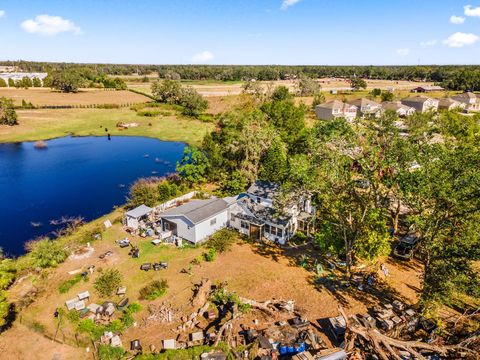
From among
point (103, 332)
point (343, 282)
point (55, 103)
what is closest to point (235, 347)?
point (103, 332)

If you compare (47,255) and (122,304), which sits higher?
(47,255)

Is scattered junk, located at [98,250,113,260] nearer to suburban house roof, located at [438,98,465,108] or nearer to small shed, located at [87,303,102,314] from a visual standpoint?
small shed, located at [87,303,102,314]

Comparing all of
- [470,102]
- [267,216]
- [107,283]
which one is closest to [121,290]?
[107,283]

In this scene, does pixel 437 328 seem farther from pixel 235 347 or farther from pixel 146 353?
pixel 146 353

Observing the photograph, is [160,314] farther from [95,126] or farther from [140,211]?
[95,126]

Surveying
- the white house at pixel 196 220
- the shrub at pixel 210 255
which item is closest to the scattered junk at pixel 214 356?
the shrub at pixel 210 255
